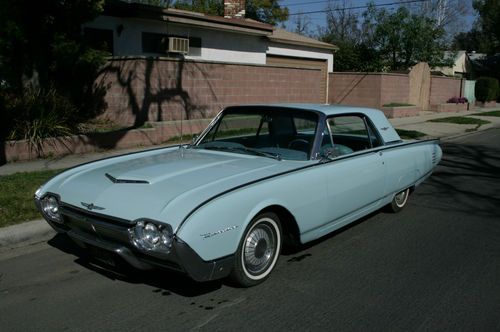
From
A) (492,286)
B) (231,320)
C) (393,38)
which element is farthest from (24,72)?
(393,38)

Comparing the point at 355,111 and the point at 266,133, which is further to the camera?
the point at 355,111

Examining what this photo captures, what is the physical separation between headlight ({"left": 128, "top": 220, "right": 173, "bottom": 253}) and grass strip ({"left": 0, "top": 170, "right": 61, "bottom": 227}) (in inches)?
99.1

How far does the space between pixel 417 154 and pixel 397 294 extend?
268cm

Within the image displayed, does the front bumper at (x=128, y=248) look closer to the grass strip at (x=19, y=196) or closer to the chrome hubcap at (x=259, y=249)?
the chrome hubcap at (x=259, y=249)

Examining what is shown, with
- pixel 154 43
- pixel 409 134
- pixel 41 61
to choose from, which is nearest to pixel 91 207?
pixel 41 61

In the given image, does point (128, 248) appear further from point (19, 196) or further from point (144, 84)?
point (144, 84)

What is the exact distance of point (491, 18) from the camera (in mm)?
49969

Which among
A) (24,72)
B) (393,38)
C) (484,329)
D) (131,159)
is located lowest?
(484,329)

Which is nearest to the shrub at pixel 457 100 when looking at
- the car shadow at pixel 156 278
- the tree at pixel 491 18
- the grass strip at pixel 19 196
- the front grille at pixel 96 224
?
the tree at pixel 491 18

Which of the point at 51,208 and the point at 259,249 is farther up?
the point at 51,208

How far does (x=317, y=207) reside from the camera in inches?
180

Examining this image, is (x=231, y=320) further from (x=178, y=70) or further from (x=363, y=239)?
(x=178, y=70)

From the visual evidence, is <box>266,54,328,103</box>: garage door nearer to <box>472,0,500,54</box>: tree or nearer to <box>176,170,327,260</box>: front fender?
<box>176,170,327,260</box>: front fender

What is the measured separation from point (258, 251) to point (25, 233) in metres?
2.65
